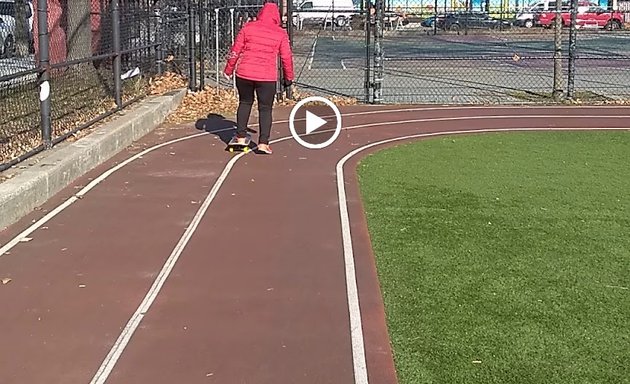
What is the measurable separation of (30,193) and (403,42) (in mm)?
30071

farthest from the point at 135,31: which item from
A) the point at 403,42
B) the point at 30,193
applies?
the point at 403,42

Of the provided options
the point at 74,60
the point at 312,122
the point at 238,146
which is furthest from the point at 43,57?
the point at 312,122

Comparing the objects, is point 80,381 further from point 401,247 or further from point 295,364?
point 401,247

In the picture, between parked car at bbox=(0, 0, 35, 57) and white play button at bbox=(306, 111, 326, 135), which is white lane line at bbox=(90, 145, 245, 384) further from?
white play button at bbox=(306, 111, 326, 135)

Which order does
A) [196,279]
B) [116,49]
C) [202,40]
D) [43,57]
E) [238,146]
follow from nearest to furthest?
[196,279] → [43,57] → [238,146] → [116,49] → [202,40]

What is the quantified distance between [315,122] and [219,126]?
1.63 m

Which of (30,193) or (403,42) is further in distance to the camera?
(403,42)

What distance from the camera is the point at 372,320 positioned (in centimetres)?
575

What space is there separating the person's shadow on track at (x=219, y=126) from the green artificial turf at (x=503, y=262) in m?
2.52

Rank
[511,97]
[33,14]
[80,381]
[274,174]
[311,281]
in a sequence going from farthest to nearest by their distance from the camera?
1. [511,97]
2. [33,14]
3. [274,174]
4. [311,281]
5. [80,381]

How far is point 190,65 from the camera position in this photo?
16.8m

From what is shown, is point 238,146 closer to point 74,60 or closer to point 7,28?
point 74,60

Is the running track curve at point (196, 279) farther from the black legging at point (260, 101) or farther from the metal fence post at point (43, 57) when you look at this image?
the metal fence post at point (43, 57)

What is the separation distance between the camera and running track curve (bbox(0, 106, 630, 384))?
5109 millimetres
